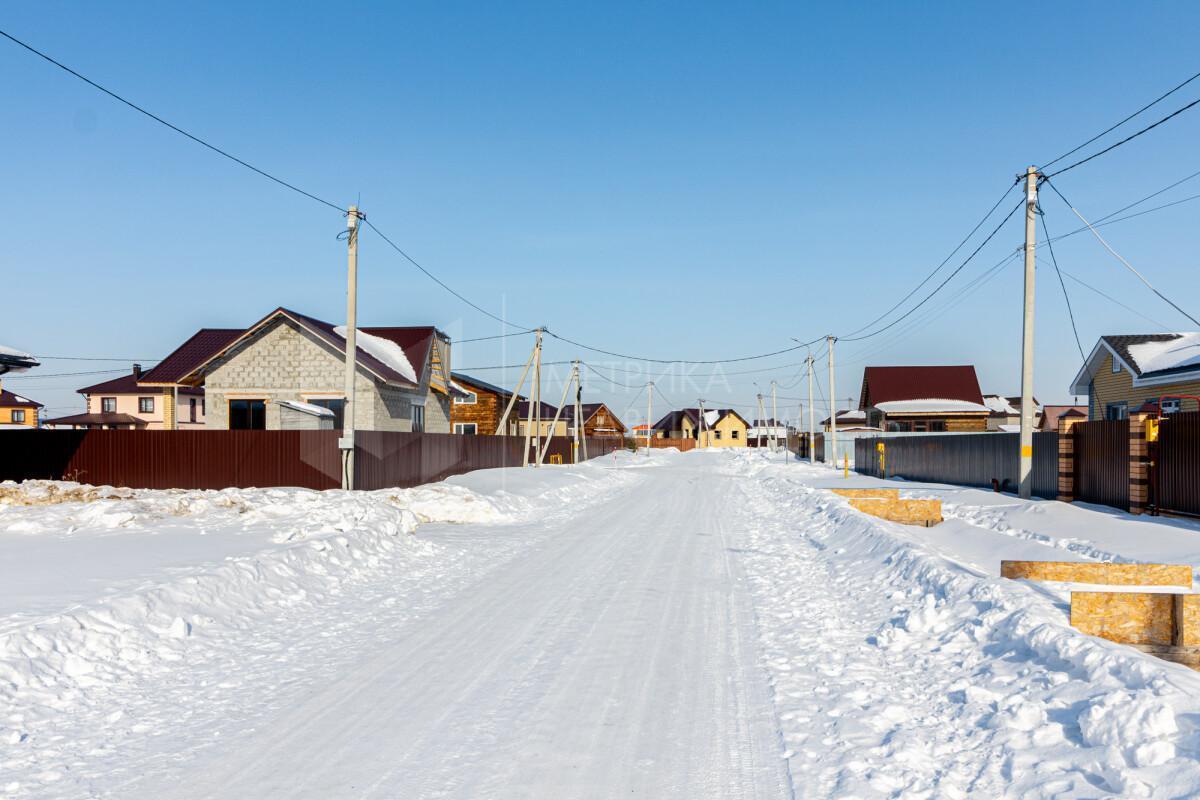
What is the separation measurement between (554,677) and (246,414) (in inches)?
1020

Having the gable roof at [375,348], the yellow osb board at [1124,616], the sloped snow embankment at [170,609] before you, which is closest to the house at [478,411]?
the gable roof at [375,348]

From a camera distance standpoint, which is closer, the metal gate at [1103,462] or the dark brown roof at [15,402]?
the metal gate at [1103,462]

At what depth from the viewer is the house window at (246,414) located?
28.5 meters

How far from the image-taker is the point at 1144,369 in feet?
89.5

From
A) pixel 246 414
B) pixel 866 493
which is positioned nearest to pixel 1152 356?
pixel 866 493

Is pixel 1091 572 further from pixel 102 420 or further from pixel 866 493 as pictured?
pixel 102 420

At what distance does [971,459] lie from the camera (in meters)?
27.2

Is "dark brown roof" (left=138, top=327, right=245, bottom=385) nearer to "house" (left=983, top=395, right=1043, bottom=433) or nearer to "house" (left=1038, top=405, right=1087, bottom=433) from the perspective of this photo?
"house" (left=983, top=395, right=1043, bottom=433)

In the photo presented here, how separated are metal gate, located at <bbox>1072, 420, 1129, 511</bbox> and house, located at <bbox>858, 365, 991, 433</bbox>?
4239 cm

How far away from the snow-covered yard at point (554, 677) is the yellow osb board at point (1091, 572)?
24.0 inches

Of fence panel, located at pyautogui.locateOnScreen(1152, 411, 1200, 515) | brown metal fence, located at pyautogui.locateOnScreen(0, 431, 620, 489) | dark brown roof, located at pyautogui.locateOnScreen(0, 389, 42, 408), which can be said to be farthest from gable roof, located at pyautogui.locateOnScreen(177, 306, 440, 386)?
dark brown roof, located at pyautogui.locateOnScreen(0, 389, 42, 408)

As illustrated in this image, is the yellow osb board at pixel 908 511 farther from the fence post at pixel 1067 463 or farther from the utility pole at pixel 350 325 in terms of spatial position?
the utility pole at pixel 350 325

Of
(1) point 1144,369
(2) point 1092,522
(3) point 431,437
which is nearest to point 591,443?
(3) point 431,437

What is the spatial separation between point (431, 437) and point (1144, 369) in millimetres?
25382
